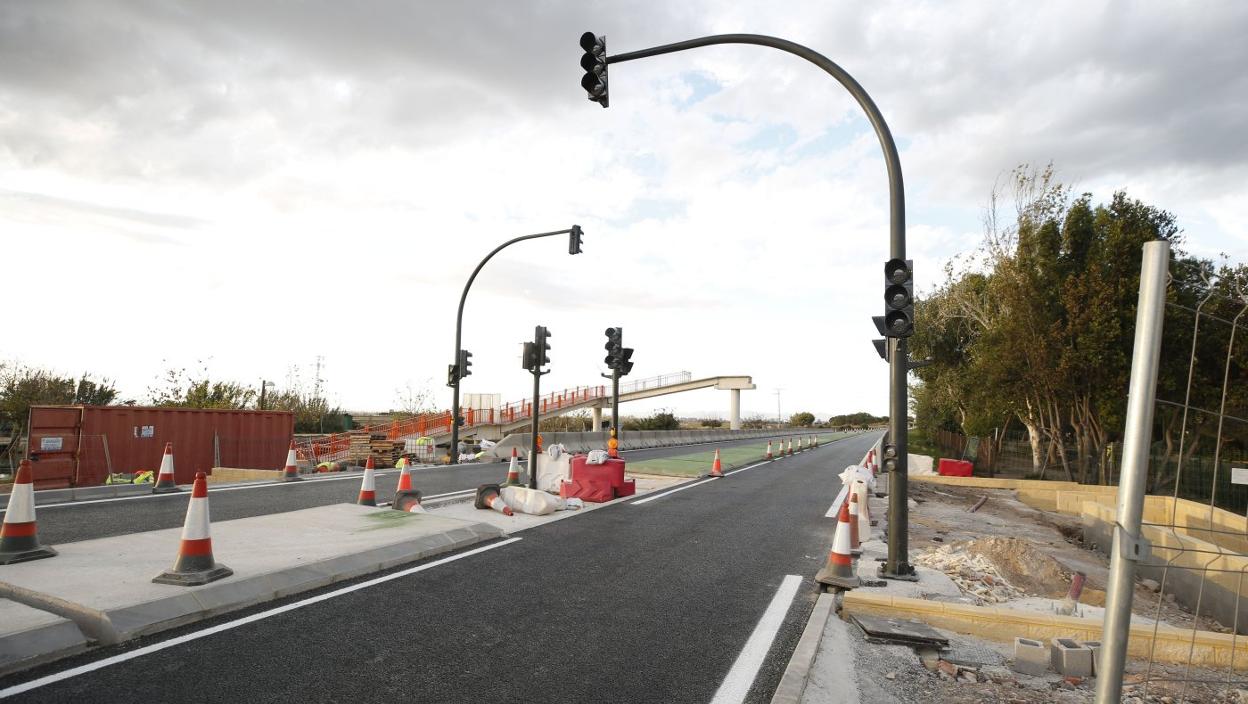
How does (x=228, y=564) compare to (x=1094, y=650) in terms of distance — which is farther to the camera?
(x=228, y=564)

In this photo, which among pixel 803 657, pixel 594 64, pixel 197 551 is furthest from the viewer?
pixel 594 64

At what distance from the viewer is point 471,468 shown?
20.0 meters

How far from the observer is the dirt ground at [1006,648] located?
4.43 metres

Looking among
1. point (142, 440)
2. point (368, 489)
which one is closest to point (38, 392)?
point (142, 440)

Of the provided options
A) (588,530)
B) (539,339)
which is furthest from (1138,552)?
(539,339)

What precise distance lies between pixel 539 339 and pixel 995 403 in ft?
61.7

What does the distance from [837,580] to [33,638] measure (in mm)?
6194

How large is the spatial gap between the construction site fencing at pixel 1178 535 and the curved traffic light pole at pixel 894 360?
2.04m

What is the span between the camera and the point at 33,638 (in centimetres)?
437

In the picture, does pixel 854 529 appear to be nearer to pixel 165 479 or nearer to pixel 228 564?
pixel 228 564

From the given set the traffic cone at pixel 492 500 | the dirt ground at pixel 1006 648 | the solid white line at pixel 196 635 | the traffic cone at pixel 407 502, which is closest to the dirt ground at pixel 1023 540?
the dirt ground at pixel 1006 648

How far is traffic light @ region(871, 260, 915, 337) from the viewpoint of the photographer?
7340mm

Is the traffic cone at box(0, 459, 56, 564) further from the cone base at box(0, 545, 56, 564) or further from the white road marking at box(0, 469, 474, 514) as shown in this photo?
the white road marking at box(0, 469, 474, 514)

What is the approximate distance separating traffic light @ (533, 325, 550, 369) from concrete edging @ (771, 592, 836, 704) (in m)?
8.58
